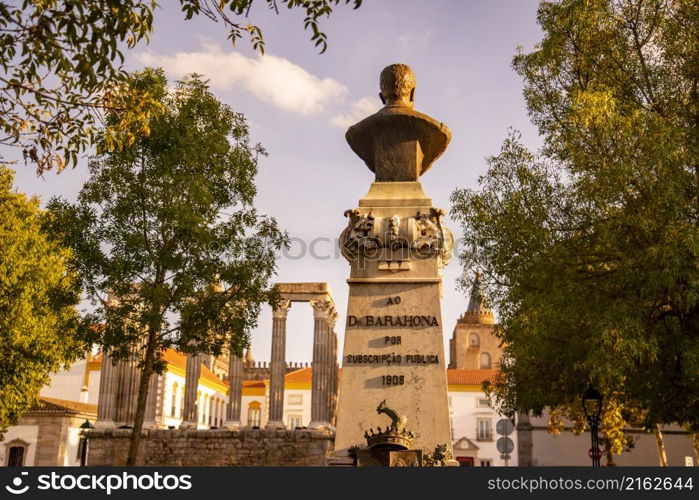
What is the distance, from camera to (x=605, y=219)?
13.3 m

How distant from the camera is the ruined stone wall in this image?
1533 inches

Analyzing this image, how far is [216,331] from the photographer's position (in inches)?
663

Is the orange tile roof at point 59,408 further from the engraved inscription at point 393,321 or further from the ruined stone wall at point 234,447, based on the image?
the engraved inscription at point 393,321

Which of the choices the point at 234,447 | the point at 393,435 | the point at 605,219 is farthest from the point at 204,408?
the point at 393,435

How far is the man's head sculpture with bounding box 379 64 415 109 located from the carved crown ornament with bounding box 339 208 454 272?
1630mm

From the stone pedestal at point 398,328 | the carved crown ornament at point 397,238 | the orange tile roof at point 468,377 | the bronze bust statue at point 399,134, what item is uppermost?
the orange tile roof at point 468,377

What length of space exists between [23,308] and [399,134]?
1916 centimetres

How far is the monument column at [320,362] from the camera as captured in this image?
4200cm

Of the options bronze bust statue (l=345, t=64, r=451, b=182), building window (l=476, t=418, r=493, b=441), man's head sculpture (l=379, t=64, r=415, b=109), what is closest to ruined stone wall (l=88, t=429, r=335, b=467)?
building window (l=476, t=418, r=493, b=441)

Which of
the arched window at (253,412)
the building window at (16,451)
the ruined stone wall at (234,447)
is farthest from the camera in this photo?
the arched window at (253,412)

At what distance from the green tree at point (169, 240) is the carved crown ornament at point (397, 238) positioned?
8.14m

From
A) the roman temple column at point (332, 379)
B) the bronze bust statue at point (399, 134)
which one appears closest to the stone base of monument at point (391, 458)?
the bronze bust statue at point (399, 134)

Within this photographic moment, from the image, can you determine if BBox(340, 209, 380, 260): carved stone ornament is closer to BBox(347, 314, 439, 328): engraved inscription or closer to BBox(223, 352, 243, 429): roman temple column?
BBox(347, 314, 439, 328): engraved inscription

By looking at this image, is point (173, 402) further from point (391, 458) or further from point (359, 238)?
point (391, 458)
